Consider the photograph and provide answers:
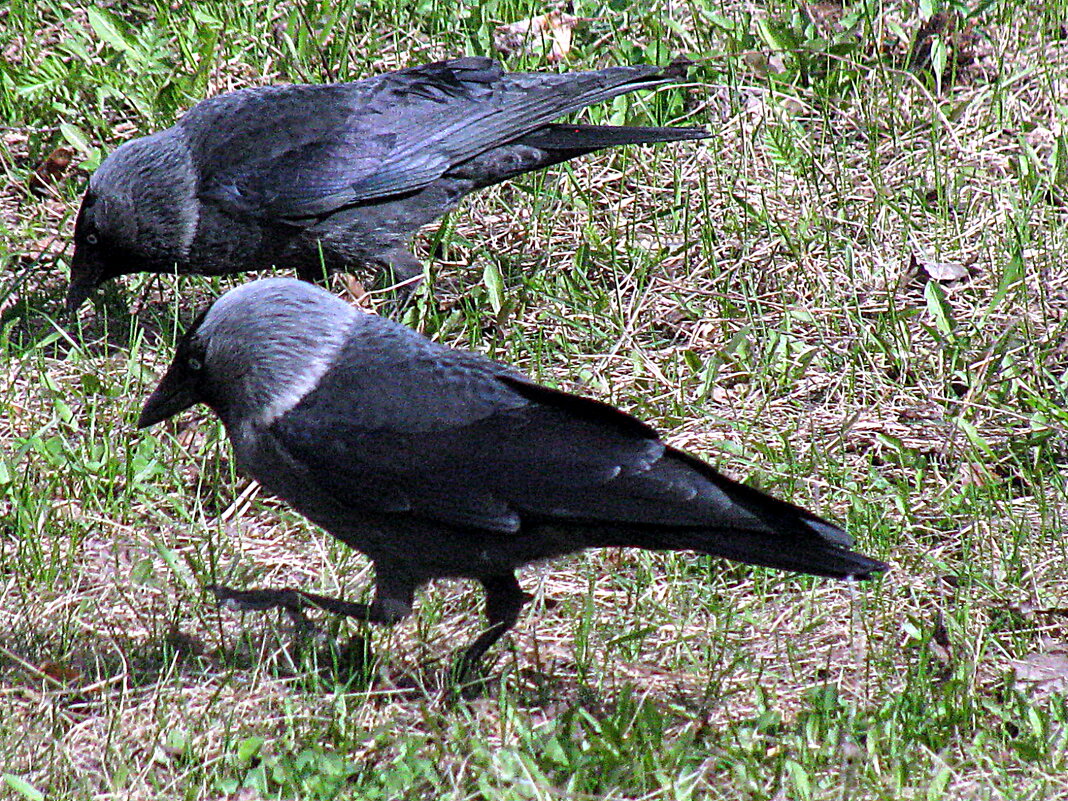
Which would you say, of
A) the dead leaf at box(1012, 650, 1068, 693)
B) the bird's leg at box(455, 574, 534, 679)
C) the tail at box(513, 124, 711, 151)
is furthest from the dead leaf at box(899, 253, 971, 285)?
the bird's leg at box(455, 574, 534, 679)

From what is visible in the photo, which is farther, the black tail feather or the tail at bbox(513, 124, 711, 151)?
the tail at bbox(513, 124, 711, 151)

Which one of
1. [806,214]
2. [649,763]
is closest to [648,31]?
[806,214]

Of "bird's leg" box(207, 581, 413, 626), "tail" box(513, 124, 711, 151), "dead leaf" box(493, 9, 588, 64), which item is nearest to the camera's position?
"bird's leg" box(207, 581, 413, 626)

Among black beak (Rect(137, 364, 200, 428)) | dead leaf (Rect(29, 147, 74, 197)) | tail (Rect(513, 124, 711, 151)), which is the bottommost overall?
dead leaf (Rect(29, 147, 74, 197))

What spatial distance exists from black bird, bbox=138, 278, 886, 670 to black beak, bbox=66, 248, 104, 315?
198 centimetres

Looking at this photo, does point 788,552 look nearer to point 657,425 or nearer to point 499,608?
point 499,608

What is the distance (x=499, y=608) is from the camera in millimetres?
4094

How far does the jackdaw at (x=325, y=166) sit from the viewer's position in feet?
19.6

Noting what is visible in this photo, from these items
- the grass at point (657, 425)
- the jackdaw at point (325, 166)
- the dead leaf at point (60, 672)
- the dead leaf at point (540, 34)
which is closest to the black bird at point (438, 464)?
the grass at point (657, 425)

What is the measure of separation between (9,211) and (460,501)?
3810 millimetres

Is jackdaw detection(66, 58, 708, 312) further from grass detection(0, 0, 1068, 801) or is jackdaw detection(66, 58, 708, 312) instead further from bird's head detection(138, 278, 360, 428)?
bird's head detection(138, 278, 360, 428)

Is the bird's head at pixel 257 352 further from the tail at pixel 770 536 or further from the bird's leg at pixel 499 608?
the tail at pixel 770 536

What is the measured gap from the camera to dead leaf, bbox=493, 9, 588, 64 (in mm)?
7258

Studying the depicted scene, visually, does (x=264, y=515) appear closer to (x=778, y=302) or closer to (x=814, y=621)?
(x=814, y=621)
